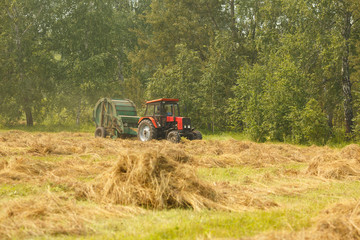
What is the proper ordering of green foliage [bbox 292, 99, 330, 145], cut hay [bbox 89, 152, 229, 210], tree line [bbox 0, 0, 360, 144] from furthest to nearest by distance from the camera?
tree line [bbox 0, 0, 360, 144] → green foliage [bbox 292, 99, 330, 145] → cut hay [bbox 89, 152, 229, 210]

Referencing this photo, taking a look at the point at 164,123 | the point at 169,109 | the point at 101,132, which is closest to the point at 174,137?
the point at 164,123

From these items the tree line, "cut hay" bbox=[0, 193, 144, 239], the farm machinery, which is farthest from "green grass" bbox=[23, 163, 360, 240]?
the tree line

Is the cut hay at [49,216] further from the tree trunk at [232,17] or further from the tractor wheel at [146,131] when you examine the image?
the tree trunk at [232,17]

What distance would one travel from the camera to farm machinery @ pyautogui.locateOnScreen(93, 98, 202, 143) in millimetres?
17781

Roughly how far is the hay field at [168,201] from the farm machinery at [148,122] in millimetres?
8432

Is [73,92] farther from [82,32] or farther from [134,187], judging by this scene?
[134,187]

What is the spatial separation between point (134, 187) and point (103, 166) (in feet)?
12.3

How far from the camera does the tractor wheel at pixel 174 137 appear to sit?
55.3 feet

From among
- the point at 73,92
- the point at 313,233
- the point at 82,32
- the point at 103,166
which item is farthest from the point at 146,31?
the point at 313,233

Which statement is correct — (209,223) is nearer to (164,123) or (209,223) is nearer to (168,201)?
(168,201)

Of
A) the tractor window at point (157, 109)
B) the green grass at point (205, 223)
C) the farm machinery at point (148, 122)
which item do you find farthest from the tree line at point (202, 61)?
the green grass at point (205, 223)

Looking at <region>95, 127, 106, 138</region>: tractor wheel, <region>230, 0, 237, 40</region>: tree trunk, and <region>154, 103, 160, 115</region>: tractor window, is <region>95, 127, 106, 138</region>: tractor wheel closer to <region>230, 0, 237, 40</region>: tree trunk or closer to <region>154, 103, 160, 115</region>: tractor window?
<region>154, 103, 160, 115</region>: tractor window

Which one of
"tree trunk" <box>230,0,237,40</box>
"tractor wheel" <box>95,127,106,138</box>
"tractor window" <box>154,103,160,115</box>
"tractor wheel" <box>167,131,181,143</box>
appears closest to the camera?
"tractor wheel" <box>167,131,181,143</box>

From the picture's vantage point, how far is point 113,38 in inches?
1384
